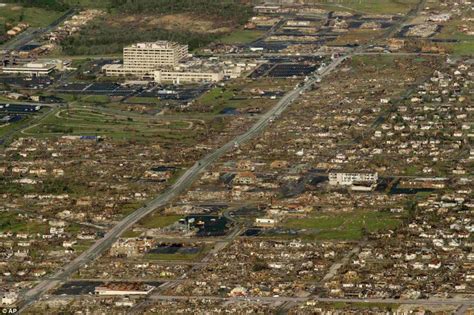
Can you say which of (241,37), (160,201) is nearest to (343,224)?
(160,201)

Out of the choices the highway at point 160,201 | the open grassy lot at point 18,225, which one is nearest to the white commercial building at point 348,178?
the highway at point 160,201

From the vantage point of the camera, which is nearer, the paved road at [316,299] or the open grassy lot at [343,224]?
the paved road at [316,299]

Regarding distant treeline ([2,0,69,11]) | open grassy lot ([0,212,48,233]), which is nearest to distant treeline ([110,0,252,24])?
distant treeline ([2,0,69,11])

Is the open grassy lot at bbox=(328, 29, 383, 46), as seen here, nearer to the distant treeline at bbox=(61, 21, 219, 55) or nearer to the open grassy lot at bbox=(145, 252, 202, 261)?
the distant treeline at bbox=(61, 21, 219, 55)

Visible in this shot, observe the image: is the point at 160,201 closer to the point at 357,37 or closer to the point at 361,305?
the point at 361,305

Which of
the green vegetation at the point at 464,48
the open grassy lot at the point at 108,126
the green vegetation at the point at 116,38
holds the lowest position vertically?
the green vegetation at the point at 464,48

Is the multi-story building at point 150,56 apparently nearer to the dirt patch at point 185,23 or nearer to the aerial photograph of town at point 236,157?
the aerial photograph of town at point 236,157

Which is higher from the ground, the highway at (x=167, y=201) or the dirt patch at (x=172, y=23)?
the highway at (x=167, y=201)

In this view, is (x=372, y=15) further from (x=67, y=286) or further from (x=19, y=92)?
(x=67, y=286)
